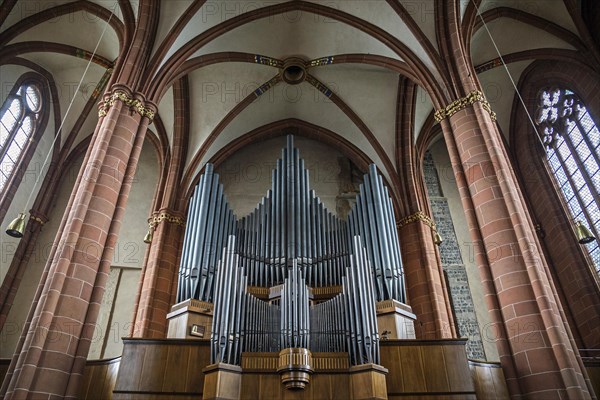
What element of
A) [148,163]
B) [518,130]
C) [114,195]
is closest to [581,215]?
[518,130]

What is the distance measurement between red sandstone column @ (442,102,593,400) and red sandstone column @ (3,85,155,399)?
6.56 meters

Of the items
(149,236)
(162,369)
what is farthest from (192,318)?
(149,236)

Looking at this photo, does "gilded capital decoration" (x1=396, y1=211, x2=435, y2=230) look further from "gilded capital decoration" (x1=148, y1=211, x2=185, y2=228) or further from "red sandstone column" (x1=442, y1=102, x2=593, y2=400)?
"gilded capital decoration" (x1=148, y1=211, x2=185, y2=228)

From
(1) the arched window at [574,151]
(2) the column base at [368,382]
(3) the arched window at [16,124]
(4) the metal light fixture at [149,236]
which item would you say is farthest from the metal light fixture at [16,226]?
(1) the arched window at [574,151]

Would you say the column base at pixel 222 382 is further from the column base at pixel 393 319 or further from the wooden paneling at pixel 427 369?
the column base at pixel 393 319

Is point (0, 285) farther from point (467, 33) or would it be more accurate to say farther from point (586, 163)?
point (586, 163)

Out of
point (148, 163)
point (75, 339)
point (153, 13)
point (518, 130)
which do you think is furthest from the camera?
point (148, 163)

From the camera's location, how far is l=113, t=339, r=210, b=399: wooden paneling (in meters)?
7.45

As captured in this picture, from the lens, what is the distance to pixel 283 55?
14.6 metres

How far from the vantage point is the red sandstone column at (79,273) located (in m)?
6.80

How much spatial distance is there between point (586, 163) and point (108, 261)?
12.4 meters

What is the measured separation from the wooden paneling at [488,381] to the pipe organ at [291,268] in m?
1.67

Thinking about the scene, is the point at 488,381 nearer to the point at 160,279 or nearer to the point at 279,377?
the point at 279,377

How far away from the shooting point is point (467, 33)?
1171cm
